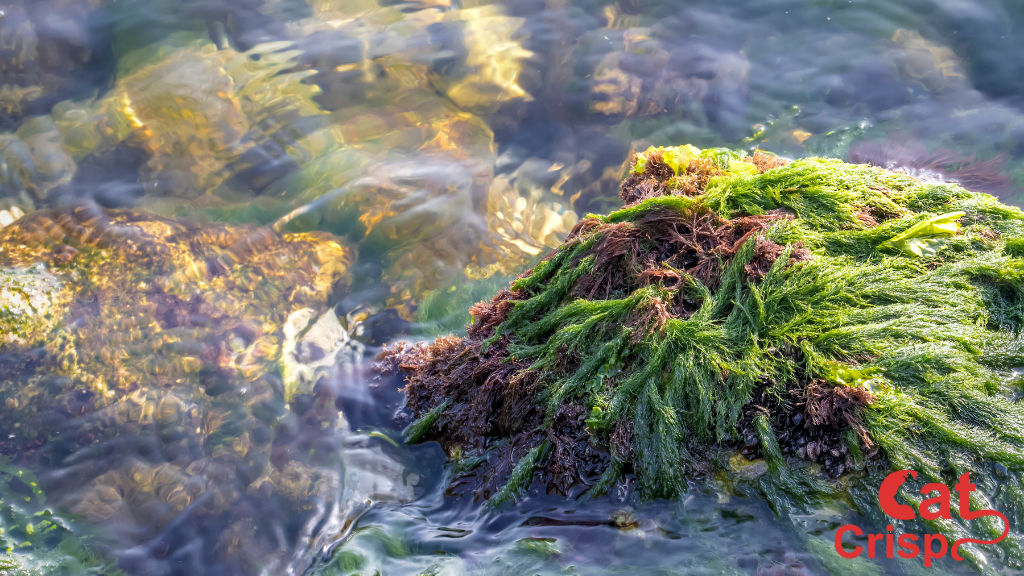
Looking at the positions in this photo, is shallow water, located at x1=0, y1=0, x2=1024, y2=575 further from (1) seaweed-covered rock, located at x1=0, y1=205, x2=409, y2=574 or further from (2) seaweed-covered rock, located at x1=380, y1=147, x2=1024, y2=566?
(2) seaweed-covered rock, located at x1=380, y1=147, x2=1024, y2=566

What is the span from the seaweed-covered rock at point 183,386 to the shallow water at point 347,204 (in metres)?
0.02

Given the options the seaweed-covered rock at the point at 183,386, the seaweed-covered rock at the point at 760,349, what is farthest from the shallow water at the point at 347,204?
the seaweed-covered rock at the point at 760,349

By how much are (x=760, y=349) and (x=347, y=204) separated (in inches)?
131

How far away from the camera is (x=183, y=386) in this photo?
3475mm

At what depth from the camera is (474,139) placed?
5.05 m

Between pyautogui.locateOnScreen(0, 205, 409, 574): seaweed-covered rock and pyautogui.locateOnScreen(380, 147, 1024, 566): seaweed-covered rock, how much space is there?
2.50ft

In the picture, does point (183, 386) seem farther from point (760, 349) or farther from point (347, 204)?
point (760, 349)

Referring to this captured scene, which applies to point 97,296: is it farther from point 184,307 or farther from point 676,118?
point 676,118

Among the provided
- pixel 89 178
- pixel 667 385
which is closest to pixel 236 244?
pixel 89 178

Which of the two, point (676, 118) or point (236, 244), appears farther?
point (676, 118)

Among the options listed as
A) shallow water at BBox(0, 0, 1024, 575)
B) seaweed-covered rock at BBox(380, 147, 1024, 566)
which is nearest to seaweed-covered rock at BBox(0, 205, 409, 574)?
shallow water at BBox(0, 0, 1024, 575)

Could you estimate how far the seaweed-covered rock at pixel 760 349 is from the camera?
7.52 ft

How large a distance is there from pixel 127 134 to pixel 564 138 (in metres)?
3.68

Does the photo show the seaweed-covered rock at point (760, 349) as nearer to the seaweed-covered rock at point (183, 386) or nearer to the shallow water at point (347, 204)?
the shallow water at point (347, 204)
